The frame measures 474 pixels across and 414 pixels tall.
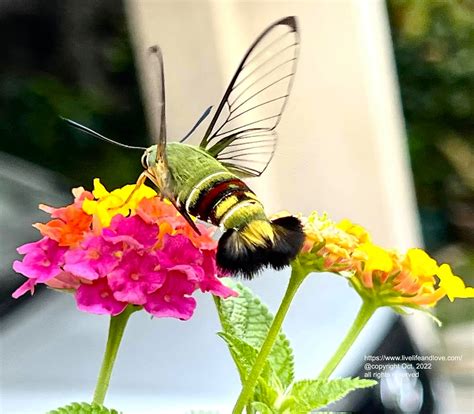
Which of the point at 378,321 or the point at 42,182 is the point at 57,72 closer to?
the point at 42,182

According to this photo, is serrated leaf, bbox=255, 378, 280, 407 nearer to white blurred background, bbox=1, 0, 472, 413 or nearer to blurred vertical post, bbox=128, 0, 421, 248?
white blurred background, bbox=1, 0, 472, 413

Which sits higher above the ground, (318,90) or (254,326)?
(318,90)

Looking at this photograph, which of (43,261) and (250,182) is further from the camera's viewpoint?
(250,182)

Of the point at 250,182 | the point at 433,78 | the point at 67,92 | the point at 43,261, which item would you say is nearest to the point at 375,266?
the point at 43,261

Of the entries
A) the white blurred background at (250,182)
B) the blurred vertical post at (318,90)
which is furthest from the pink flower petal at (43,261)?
the blurred vertical post at (318,90)

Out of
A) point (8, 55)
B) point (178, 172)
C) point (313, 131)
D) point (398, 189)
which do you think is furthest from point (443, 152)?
point (178, 172)

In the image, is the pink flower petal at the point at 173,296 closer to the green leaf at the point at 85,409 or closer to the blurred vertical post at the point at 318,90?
the green leaf at the point at 85,409

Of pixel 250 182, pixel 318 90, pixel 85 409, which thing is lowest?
pixel 85 409

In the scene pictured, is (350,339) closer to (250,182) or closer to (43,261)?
(43,261)
